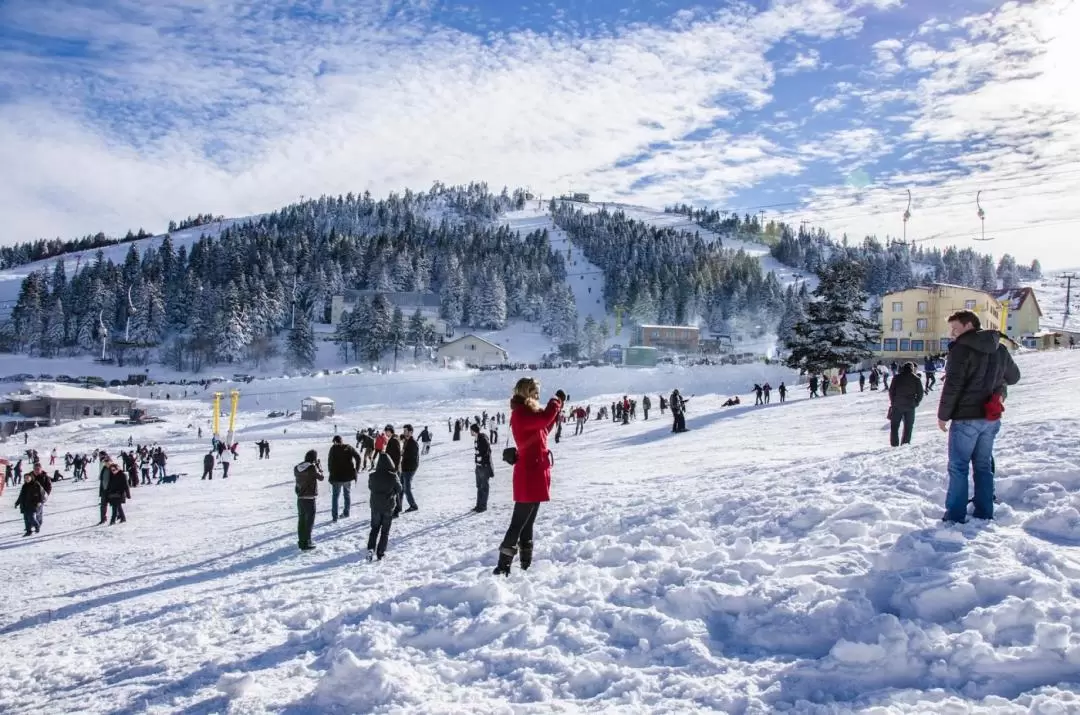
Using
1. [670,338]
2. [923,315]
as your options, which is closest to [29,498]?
[923,315]

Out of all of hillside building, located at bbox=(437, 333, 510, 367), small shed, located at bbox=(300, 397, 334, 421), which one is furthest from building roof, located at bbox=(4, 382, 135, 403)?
hillside building, located at bbox=(437, 333, 510, 367)

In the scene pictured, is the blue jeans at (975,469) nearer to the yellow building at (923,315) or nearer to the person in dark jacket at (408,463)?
the person in dark jacket at (408,463)

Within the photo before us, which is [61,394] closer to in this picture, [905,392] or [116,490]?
[116,490]

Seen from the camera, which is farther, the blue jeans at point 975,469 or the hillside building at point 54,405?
the hillside building at point 54,405

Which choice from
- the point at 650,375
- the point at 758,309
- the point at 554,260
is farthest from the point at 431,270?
the point at 650,375

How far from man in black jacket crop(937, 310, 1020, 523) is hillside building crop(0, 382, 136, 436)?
221 ft

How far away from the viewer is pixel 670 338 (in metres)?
97.2

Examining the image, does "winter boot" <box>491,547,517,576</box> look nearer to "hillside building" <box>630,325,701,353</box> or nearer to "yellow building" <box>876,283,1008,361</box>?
"yellow building" <box>876,283,1008,361</box>

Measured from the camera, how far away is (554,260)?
14550cm

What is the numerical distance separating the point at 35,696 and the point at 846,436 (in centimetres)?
1609

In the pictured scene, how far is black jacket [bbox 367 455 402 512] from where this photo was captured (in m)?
8.26

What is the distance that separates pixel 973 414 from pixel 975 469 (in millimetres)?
464

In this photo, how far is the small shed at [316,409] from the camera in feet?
174

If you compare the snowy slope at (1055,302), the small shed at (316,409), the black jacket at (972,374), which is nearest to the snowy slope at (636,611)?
the black jacket at (972,374)
